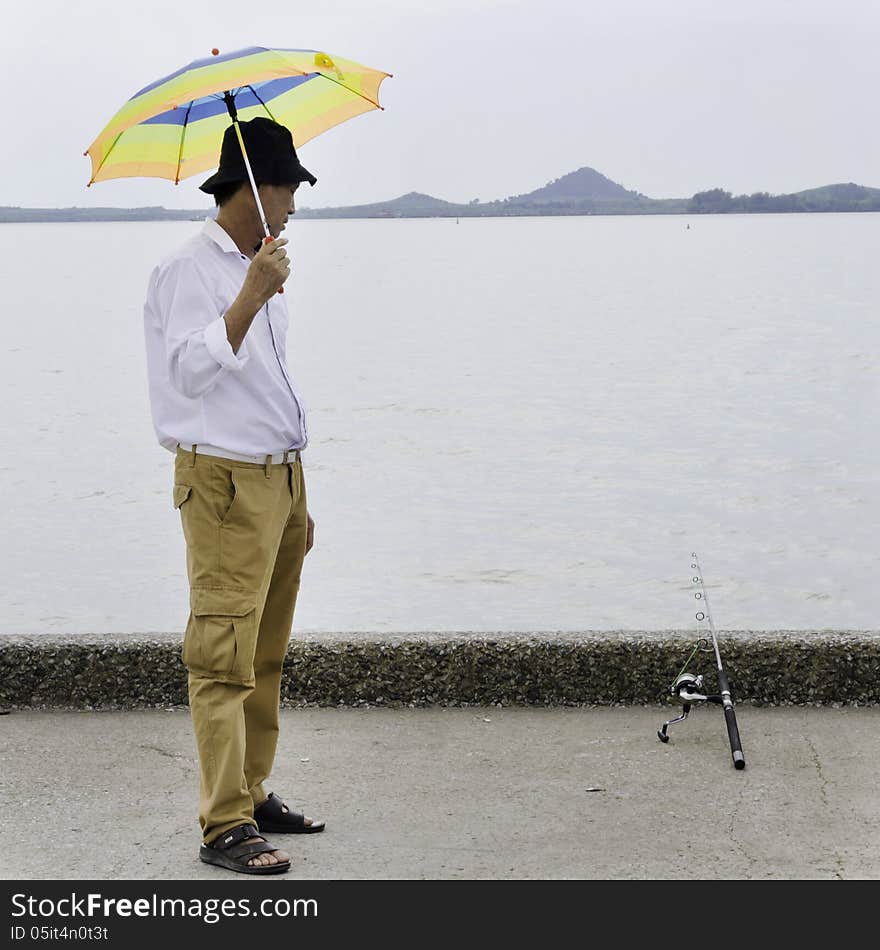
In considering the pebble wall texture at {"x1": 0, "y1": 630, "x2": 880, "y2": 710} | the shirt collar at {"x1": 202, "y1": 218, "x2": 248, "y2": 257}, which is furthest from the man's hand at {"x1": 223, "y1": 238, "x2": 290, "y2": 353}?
the pebble wall texture at {"x1": 0, "y1": 630, "x2": 880, "y2": 710}

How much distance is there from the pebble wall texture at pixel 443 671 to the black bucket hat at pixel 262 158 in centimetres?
182

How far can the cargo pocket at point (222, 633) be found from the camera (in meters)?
3.89

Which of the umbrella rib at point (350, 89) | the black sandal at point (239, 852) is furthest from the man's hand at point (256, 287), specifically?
the black sandal at point (239, 852)

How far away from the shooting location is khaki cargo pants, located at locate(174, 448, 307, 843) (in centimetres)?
390

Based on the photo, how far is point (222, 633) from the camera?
389cm

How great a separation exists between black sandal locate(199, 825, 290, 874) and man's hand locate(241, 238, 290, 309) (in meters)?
1.35

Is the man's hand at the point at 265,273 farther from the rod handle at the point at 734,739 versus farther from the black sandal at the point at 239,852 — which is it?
the rod handle at the point at 734,739

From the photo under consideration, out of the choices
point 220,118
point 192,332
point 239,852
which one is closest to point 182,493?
point 192,332

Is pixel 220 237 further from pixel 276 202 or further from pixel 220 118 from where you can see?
pixel 220 118

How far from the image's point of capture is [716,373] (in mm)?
32438

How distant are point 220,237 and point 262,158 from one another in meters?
0.23

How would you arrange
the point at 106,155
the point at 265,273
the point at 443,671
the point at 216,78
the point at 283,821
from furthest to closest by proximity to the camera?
the point at 443,671
the point at 106,155
the point at 283,821
the point at 216,78
the point at 265,273

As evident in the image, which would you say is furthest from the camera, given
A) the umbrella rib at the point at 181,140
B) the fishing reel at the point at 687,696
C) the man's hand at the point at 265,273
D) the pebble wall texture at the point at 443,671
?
the pebble wall texture at the point at 443,671

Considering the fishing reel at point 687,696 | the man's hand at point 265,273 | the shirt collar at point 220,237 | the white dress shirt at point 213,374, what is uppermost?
the shirt collar at point 220,237
